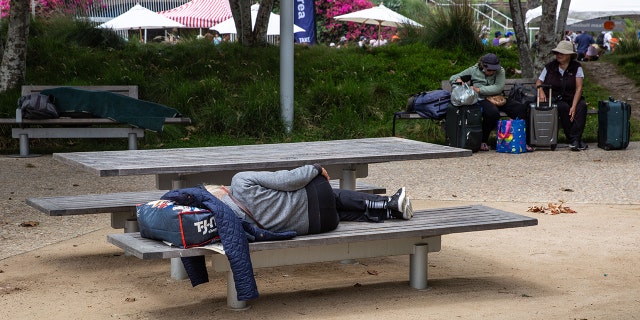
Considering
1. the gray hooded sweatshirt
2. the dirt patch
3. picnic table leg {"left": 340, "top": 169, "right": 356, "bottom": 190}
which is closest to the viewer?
the gray hooded sweatshirt

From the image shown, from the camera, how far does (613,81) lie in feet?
59.2

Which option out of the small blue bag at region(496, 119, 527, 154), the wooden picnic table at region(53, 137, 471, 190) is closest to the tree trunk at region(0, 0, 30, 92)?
the small blue bag at region(496, 119, 527, 154)

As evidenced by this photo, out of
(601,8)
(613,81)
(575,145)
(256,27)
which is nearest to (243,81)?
(256,27)

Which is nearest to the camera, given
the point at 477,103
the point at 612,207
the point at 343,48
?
the point at 612,207

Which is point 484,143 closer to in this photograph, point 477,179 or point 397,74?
point 477,179

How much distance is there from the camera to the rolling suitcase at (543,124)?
12.9 meters

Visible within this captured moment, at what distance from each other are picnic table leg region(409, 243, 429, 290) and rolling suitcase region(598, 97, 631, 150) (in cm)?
740

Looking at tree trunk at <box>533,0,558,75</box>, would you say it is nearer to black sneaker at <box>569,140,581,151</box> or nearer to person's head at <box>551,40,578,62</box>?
person's head at <box>551,40,578,62</box>

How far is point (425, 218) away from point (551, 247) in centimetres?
166

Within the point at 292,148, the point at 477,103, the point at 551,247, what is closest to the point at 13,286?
the point at 292,148

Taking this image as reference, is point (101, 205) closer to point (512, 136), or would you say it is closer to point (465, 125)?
point (465, 125)

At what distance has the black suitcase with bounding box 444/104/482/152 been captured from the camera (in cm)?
1277

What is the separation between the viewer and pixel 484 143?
13250 millimetres

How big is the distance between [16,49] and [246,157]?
355 inches
